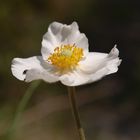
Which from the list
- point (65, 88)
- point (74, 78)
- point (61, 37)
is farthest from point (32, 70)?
point (65, 88)

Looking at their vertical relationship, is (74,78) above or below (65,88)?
above

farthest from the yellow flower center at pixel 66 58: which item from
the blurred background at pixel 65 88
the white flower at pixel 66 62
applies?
the blurred background at pixel 65 88

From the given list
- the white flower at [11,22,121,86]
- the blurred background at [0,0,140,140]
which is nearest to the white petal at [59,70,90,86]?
the white flower at [11,22,121,86]

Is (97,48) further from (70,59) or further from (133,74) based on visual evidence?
(70,59)

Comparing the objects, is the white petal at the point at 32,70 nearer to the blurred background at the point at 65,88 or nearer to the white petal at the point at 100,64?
the white petal at the point at 100,64

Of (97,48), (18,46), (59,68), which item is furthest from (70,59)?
(97,48)

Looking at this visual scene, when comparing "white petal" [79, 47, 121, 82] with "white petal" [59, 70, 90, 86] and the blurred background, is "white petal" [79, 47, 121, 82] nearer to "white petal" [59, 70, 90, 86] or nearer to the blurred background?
"white petal" [59, 70, 90, 86]

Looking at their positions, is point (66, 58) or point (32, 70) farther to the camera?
point (66, 58)

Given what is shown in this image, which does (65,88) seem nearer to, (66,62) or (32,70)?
(66,62)
